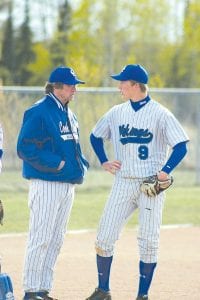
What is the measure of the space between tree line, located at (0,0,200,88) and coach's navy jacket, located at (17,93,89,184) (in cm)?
2912

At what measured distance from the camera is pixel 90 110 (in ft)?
57.6

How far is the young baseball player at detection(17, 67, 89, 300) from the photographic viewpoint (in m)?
7.20

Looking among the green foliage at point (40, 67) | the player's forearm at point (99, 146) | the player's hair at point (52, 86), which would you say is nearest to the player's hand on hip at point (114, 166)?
the player's forearm at point (99, 146)

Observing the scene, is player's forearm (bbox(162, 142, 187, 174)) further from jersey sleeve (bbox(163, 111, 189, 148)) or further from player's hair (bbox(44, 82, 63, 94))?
player's hair (bbox(44, 82, 63, 94))

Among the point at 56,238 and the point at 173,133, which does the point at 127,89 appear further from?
the point at 56,238

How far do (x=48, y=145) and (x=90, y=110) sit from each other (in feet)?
33.8

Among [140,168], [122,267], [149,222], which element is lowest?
[122,267]

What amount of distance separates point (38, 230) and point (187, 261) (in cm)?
297

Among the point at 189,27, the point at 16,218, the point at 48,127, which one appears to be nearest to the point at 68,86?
the point at 48,127

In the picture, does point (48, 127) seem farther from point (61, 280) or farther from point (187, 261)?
point (187, 261)

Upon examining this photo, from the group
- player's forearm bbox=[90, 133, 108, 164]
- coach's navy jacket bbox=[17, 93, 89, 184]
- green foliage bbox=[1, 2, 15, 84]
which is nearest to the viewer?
coach's navy jacket bbox=[17, 93, 89, 184]

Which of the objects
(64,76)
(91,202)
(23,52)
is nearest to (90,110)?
(91,202)

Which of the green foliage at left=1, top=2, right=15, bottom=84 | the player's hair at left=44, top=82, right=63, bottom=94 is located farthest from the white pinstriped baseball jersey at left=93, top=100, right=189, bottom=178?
the green foliage at left=1, top=2, right=15, bottom=84

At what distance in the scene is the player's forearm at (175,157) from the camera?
24.5 feet
